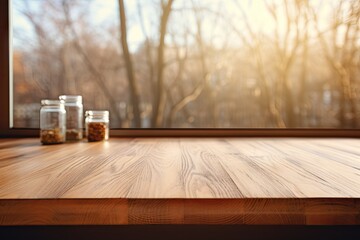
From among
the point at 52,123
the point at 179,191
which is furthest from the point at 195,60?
the point at 179,191

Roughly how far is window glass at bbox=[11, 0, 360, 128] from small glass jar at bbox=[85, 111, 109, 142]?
2.05 ft

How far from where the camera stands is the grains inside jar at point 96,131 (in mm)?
1195

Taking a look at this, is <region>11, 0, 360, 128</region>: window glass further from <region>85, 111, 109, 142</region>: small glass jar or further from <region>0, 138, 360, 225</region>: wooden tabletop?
<region>0, 138, 360, 225</region>: wooden tabletop

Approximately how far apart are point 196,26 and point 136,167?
1364 mm

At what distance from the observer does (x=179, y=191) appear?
514 millimetres

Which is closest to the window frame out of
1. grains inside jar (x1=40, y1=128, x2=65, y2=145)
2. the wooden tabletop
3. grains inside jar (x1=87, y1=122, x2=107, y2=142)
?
grains inside jar (x1=87, y1=122, x2=107, y2=142)

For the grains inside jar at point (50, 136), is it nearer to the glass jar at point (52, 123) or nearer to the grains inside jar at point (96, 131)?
the glass jar at point (52, 123)

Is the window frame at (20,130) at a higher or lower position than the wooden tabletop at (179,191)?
higher

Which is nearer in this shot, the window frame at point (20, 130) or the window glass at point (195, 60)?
the window frame at point (20, 130)

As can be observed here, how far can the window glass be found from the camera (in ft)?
5.99

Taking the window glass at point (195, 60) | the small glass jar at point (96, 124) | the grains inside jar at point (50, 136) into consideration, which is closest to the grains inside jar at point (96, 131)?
the small glass jar at point (96, 124)

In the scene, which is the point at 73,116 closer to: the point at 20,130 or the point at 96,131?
the point at 96,131

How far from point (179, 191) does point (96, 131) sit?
753 millimetres

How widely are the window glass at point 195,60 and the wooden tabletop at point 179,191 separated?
111 cm
